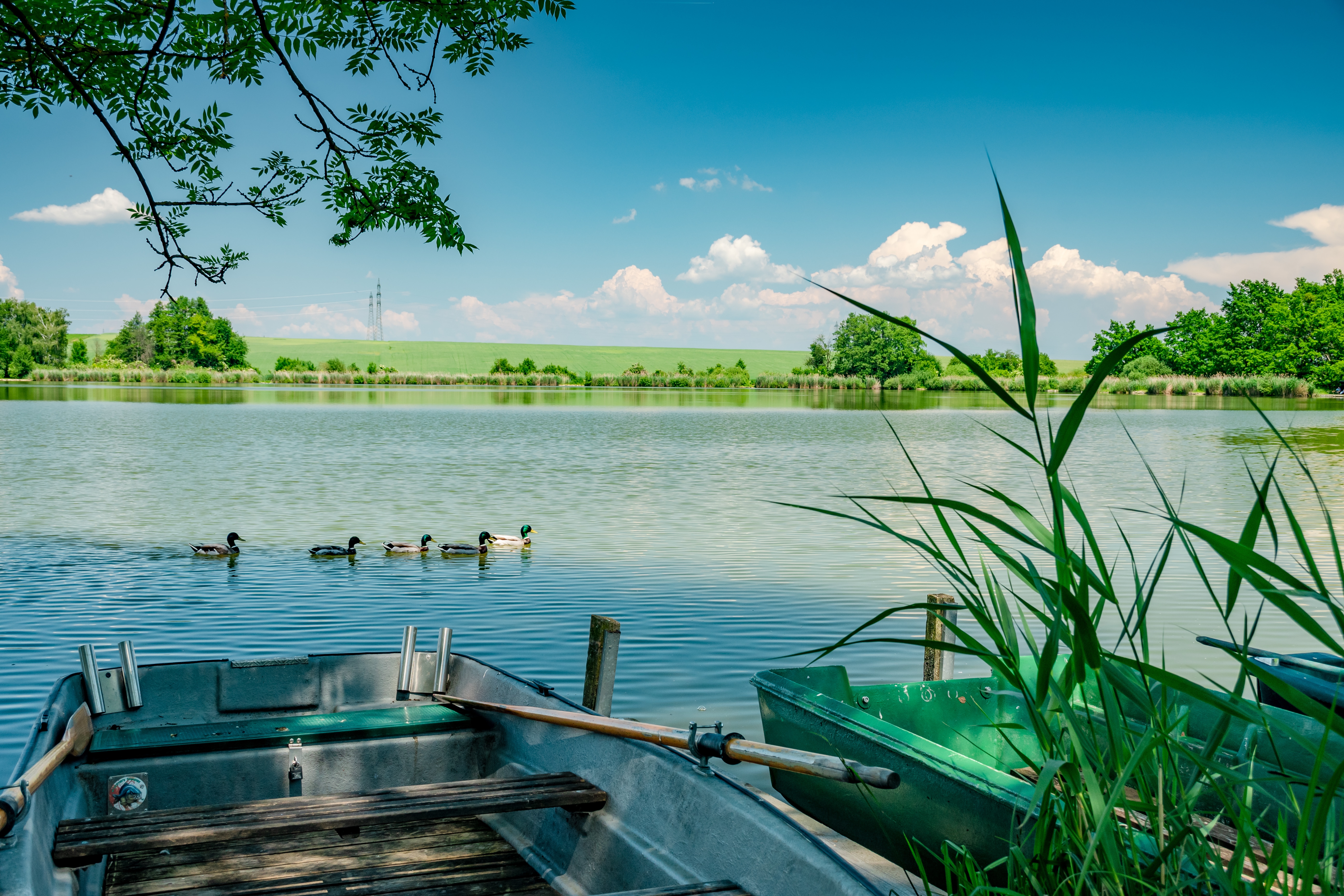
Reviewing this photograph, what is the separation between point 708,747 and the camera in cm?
408

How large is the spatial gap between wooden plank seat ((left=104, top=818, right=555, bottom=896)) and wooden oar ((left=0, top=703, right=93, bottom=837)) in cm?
54

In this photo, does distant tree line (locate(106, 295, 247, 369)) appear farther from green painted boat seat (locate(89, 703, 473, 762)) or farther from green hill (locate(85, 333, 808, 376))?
green painted boat seat (locate(89, 703, 473, 762))

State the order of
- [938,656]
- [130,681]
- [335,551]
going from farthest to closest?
[335,551], [938,656], [130,681]

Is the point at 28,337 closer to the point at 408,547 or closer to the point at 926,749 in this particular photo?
the point at 408,547

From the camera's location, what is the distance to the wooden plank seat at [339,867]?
4.01 m

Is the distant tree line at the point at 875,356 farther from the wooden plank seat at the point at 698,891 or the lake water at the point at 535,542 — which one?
the wooden plank seat at the point at 698,891

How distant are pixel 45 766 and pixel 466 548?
34.1ft

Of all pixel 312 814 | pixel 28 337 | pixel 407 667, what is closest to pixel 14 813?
pixel 312 814

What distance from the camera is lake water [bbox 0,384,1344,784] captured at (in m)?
9.60

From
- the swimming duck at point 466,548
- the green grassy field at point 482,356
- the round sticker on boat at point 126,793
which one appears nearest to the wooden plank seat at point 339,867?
the round sticker on boat at point 126,793

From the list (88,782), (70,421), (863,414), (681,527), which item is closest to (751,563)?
(681,527)

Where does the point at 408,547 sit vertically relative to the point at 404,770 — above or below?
below

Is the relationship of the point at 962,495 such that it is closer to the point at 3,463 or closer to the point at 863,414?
the point at 3,463

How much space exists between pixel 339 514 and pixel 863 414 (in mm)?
42030
